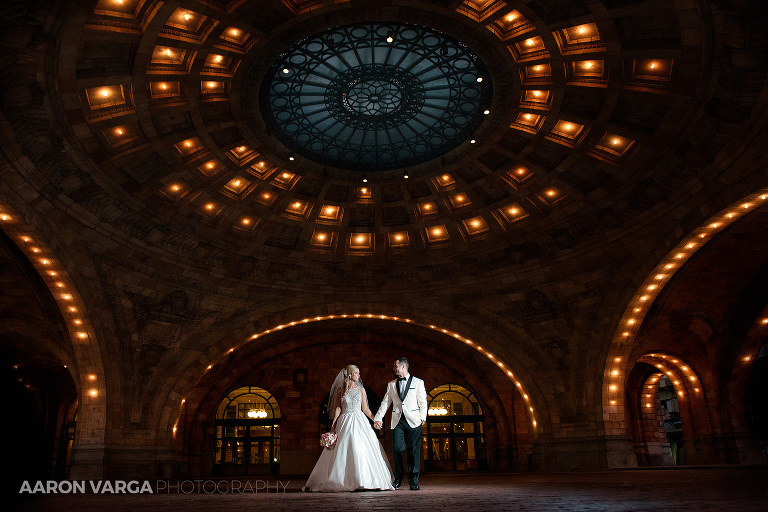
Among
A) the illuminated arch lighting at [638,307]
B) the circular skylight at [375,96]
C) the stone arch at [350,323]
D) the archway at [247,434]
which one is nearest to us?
the circular skylight at [375,96]

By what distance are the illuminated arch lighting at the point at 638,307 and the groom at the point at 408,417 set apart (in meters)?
12.2

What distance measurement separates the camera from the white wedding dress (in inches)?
353

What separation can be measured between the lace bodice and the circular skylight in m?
10.2

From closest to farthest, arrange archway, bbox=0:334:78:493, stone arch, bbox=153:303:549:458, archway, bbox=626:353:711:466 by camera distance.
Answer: stone arch, bbox=153:303:549:458, archway, bbox=0:334:78:493, archway, bbox=626:353:711:466

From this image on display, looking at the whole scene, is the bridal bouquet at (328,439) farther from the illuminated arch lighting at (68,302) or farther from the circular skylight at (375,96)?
the illuminated arch lighting at (68,302)

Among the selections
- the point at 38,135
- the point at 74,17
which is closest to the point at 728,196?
the point at 74,17

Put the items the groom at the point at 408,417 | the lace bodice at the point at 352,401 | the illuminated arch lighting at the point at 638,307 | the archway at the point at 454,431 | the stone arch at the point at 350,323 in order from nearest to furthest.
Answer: the groom at the point at 408,417 → the lace bodice at the point at 352,401 → the illuminated arch lighting at the point at 638,307 → the stone arch at the point at 350,323 → the archway at the point at 454,431

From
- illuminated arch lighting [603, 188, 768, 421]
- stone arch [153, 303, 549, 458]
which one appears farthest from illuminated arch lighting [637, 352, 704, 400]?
stone arch [153, 303, 549, 458]

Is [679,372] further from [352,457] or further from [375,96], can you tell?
[352,457]

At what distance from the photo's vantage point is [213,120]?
17266 millimetres

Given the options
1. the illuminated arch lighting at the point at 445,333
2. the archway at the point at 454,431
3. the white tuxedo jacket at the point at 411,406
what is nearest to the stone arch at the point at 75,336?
the illuminated arch lighting at the point at 445,333

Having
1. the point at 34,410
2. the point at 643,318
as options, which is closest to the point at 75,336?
the point at 34,410

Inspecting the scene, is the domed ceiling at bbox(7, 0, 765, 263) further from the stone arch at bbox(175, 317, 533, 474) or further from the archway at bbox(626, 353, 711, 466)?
the archway at bbox(626, 353, 711, 466)

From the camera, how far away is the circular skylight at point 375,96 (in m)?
16.0
